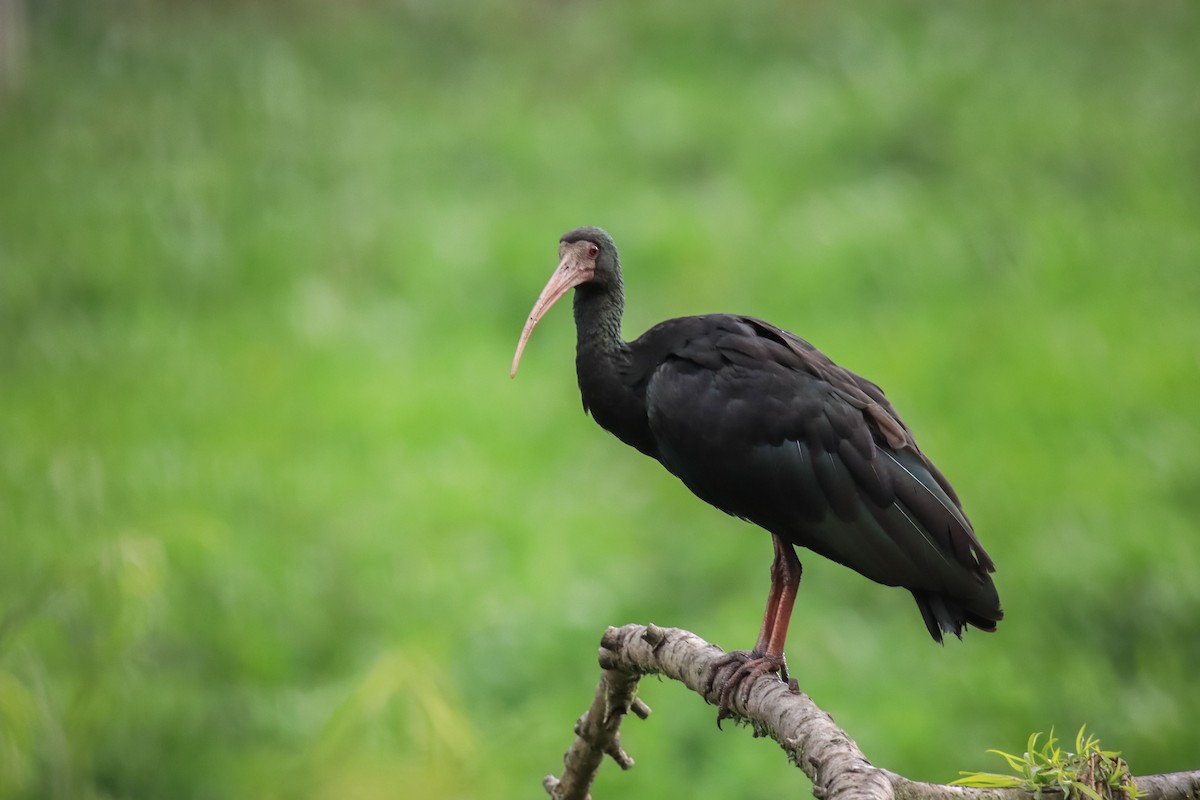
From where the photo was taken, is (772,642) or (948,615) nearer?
(948,615)

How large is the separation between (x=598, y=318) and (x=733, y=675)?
1.09 metres

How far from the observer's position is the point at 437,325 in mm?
9875

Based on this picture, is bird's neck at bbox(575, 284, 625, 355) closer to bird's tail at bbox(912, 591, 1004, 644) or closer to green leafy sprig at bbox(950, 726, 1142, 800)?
bird's tail at bbox(912, 591, 1004, 644)

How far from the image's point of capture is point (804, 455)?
3.72m

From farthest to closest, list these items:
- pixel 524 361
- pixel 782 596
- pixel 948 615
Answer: pixel 524 361 < pixel 782 596 < pixel 948 615

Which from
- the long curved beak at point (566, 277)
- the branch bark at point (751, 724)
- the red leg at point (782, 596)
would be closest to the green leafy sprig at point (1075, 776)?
the branch bark at point (751, 724)

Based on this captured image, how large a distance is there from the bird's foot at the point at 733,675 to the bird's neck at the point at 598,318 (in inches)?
37.0

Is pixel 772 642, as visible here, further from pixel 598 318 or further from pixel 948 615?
pixel 598 318

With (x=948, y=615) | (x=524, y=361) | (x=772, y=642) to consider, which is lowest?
(x=772, y=642)

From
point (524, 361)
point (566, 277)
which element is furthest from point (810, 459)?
point (524, 361)

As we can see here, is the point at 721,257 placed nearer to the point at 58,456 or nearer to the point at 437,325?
the point at 437,325

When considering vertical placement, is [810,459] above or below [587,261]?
below

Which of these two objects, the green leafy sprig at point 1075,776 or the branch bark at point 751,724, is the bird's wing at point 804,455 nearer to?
the branch bark at point 751,724

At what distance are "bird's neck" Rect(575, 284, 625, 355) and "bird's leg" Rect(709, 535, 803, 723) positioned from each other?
27.5 inches
